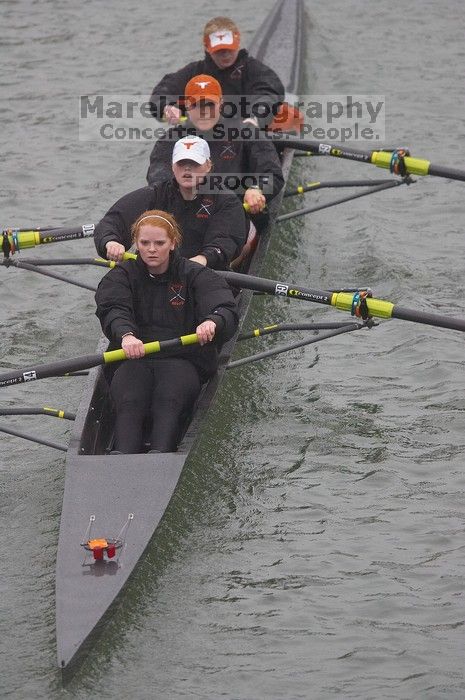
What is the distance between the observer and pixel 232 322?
742 cm

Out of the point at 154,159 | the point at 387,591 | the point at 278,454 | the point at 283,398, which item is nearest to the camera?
the point at 387,591

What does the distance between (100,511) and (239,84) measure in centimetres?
592

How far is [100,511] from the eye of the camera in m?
6.48

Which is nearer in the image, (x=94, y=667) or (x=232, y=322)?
(x=94, y=667)

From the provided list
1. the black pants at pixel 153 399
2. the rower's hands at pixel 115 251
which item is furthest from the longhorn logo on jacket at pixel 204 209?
the black pants at pixel 153 399

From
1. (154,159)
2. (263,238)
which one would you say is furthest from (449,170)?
(154,159)

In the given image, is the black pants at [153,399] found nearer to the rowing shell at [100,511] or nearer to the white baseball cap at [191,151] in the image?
the rowing shell at [100,511]

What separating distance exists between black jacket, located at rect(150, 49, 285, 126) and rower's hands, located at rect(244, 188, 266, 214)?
5.63ft

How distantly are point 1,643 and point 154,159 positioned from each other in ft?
16.3

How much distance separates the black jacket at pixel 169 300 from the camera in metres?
7.45

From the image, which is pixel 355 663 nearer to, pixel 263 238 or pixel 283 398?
pixel 283 398

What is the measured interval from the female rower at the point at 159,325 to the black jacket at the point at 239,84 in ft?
13.1

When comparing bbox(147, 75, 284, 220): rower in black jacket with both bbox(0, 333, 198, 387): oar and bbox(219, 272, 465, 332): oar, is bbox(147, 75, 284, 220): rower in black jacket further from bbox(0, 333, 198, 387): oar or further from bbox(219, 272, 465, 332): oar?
bbox(0, 333, 198, 387): oar

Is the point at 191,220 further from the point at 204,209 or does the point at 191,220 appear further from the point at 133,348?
the point at 133,348
